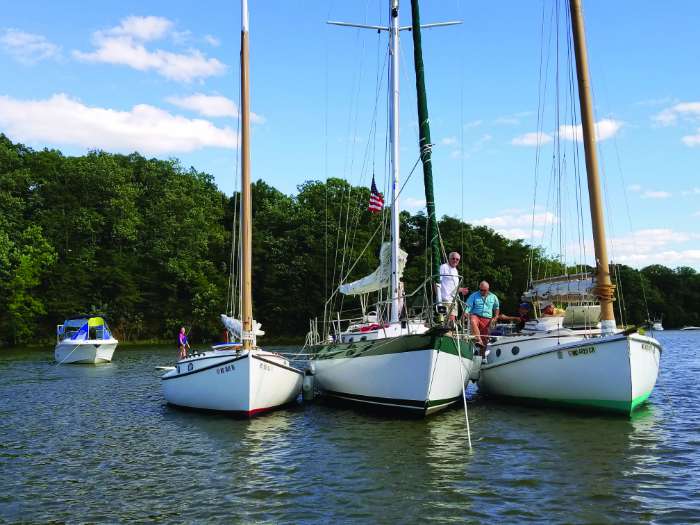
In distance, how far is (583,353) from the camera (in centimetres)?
1591

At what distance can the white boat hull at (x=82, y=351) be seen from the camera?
40531mm

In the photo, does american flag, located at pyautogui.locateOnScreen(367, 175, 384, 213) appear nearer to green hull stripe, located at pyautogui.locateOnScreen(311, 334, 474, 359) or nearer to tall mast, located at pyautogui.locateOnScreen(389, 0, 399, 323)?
tall mast, located at pyautogui.locateOnScreen(389, 0, 399, 323)

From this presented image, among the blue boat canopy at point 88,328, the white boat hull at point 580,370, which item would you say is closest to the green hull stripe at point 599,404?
the white boat hull at point 580,370

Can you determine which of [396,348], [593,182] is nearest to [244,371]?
[396,348]

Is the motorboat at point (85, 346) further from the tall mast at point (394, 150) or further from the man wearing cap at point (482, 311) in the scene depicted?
the man wearing cap at point (482, 311)

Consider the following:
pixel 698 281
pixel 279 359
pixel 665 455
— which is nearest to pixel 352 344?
pixel 279 359

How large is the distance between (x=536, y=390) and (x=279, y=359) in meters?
7.34

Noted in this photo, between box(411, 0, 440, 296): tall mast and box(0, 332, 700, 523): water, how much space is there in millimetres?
4909

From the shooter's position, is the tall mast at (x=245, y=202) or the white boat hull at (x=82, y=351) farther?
the white boat hull at (x=82, y=351)

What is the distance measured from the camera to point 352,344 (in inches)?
709

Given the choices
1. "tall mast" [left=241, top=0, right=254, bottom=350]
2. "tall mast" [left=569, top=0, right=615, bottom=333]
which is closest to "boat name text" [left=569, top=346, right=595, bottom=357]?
"tall mast" [left=569, top=0, right=615, bottom=333]

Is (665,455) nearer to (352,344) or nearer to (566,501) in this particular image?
(566,501)

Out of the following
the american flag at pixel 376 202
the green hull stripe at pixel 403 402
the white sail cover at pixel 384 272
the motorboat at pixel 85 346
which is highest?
the american flag at pixel 376 202

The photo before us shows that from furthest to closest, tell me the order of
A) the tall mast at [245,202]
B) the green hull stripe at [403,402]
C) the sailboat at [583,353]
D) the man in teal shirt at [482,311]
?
1. the man in teal shirt at [482,311]
2. the tall mast at [245,202]
3. the green hull stripe at [403,402]
4. the sailboat at [583,353]
